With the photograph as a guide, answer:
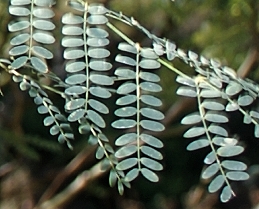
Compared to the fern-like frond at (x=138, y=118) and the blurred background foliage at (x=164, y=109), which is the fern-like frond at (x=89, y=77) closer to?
the fern-like frond at (x=138, y=118)

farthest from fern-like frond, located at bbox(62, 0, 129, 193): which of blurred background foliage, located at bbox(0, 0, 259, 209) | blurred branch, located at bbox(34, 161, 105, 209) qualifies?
blurred branch, located at bbox(34, 161, 105, 209)

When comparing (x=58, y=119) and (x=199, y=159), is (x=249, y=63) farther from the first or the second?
(x=199, y=159)

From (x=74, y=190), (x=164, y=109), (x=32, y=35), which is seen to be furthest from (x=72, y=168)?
(x=32, y=35)

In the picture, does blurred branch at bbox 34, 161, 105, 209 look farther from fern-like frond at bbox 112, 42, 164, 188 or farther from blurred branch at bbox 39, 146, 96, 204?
fern-like frond at bbox 112, 42, 164, 188

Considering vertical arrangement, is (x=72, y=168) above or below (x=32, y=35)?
below

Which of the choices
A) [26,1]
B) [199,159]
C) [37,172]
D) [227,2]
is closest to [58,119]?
[26,1]

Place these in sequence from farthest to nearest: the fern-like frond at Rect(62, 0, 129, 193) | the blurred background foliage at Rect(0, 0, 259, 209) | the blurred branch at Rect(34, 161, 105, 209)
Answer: the blurred branch at Rect(34, 161, 105, 209)
the blurred background foliage at Rect(0, 0, 259, 209)
the fern-like frond at Rect(62, 0, 129, 193)

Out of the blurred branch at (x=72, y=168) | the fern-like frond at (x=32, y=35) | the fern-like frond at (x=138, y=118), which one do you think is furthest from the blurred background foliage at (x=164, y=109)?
the fern-like frond at (x=138, y=118)

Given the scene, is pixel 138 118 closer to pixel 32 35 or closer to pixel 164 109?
pixel 32 35
